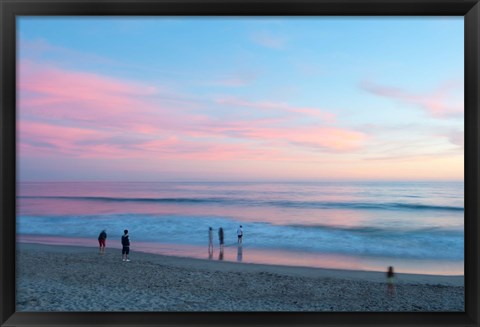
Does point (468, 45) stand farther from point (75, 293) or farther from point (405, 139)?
point (405, 139)

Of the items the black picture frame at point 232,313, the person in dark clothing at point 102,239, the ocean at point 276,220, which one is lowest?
the ocean at point 276,220

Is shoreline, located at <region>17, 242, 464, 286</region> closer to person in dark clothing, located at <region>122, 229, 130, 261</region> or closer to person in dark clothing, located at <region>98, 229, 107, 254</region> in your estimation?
person in dark clothing, located at <region>98, 229, 107, 254</region>

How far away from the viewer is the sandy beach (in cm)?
441

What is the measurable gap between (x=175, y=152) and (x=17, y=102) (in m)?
24.2

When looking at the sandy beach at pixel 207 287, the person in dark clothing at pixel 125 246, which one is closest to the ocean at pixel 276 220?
the sandy beach at pixel 207 287

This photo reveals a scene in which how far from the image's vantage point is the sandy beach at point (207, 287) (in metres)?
4.41

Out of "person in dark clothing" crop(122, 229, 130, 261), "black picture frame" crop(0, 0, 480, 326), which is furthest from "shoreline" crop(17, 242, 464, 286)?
"black picture frame" crop(0, 0, 480, 326)

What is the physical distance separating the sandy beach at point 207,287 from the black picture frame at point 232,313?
235cm

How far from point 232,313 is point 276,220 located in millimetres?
15298

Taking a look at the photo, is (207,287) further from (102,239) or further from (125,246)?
(102,239)

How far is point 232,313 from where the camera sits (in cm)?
175

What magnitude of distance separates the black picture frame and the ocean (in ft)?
21.0

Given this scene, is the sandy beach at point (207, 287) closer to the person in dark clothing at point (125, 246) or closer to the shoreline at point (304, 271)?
the shoreline at point (304, 271)

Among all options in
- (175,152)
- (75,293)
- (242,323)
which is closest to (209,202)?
(175,152)
